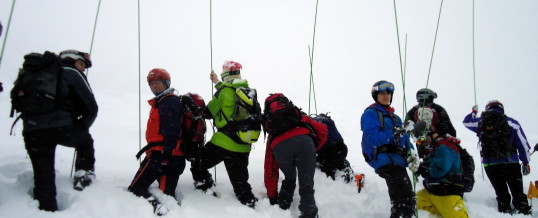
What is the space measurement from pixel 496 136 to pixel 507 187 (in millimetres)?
934

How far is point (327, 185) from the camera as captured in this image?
17.4 feet

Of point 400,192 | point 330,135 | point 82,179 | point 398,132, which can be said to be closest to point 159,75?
point 82,179

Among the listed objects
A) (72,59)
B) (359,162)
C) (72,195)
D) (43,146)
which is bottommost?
(359,162)

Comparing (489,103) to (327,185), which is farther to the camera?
(489,103)

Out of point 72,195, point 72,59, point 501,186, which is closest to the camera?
point 72,195

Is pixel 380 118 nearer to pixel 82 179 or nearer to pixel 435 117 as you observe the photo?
pixel 435 117

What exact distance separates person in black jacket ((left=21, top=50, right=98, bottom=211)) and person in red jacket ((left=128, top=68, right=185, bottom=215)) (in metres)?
0.66

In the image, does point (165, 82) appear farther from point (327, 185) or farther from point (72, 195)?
point (327, 185)

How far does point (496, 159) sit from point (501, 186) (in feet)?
1.61

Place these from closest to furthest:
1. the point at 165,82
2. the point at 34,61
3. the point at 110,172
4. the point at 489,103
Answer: the point at 34,61 → the point at 165,82 → the point at 110,172 → the point at 489,103

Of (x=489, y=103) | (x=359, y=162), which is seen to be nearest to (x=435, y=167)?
(x=489, y=103)

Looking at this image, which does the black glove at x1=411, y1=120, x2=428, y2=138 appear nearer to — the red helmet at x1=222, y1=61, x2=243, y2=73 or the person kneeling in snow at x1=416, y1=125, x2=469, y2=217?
the person kneeling in snow at x1=416, y1=125, x2=469, y2=217

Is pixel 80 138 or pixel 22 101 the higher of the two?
pixel 22 101

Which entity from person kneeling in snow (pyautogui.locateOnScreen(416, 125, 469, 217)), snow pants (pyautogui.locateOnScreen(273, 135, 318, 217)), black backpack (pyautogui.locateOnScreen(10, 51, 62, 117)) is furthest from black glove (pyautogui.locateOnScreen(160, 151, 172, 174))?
person kneeling in snow (pyautogui.locateOnScreen(416, 125, 469, 217))
